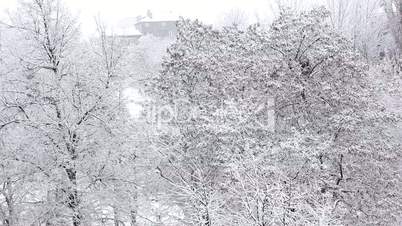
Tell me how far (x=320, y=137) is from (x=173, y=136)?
513 centimetres

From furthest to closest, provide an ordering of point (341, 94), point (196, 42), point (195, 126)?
point (196, 42) → point (195, 126) → point (341, 94)

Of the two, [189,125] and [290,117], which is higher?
[290,117]

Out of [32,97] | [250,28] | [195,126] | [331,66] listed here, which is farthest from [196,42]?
[32,97]

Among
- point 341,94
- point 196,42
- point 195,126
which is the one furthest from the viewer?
point 196,42

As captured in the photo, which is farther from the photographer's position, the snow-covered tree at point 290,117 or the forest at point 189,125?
the snow-covered tree at point 290,117

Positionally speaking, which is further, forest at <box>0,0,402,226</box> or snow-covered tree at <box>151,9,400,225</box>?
snow-covered tree at <box>151,9,400,225</box>

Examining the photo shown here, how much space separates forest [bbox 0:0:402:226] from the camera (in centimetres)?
1396

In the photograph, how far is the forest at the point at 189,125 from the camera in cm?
1396

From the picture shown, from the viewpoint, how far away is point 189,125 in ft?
54.7

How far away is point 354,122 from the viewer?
14539 mm

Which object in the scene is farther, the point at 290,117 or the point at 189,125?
the point at 189,125

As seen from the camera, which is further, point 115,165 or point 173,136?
point 173,136

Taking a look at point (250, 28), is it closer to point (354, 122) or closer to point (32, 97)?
point (354, 122)

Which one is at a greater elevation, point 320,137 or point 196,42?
point 196,42
